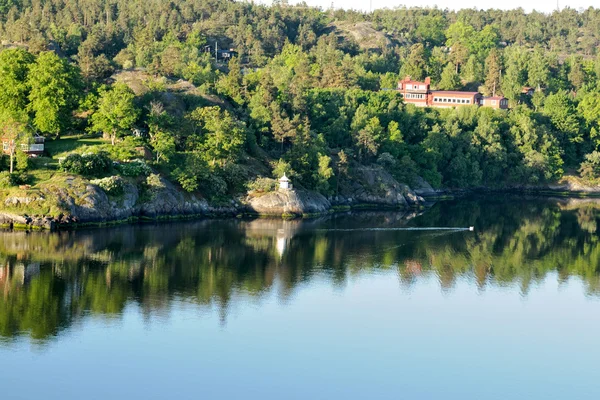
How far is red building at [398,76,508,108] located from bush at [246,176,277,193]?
54346 millimetres

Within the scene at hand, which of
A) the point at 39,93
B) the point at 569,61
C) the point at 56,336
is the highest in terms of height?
the point at 569,61

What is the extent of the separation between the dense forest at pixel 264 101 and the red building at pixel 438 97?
415 cm

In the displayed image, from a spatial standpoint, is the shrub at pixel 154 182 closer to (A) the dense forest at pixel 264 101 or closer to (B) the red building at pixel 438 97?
(A) the dense forest at pixel 264 101

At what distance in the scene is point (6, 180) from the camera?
7544 cm

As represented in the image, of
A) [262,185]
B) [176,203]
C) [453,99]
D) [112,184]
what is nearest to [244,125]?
[262,185]

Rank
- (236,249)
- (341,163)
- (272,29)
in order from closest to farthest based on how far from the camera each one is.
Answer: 1. (236,249)
2. (341,163)
3. (272,29)

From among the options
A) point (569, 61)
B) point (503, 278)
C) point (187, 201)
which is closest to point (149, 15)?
point (569, 61)

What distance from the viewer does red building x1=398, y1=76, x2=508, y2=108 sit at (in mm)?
136875

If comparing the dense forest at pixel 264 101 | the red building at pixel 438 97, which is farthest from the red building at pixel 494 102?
the dense forest at pixel 264 101

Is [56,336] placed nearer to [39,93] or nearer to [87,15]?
[39,93]

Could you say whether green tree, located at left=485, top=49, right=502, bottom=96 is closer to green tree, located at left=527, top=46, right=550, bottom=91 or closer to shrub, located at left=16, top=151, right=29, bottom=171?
green tree, located at left=527, top=46, right=550, bottom=91

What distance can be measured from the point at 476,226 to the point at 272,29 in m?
99.7

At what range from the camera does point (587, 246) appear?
268ft

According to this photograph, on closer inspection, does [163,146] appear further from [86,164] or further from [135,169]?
[86,164]
